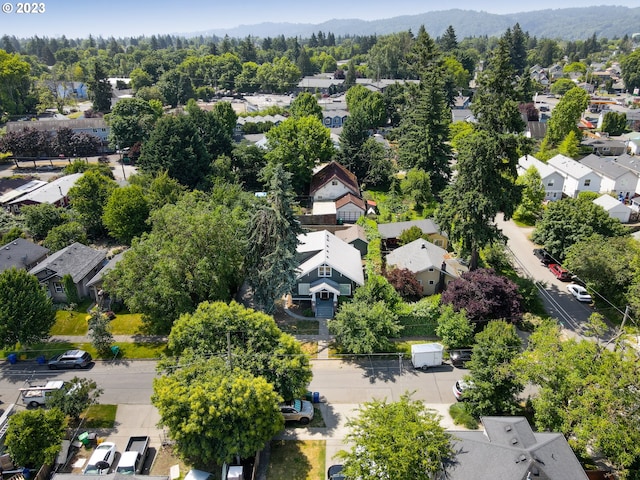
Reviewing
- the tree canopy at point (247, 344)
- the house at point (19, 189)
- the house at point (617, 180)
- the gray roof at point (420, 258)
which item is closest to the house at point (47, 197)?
the house at point (19, 189)

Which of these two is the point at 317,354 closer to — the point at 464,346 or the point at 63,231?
the point at 464,346

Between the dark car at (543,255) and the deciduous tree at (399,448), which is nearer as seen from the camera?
the deciduous tree at (399,448)

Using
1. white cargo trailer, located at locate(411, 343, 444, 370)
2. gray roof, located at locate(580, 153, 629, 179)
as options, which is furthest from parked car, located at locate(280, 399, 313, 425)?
gray roof, located at locate(580, 153, 629, 179)

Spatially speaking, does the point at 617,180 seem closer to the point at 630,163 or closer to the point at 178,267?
the point at 630,163

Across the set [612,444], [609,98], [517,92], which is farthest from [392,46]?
[612,444]

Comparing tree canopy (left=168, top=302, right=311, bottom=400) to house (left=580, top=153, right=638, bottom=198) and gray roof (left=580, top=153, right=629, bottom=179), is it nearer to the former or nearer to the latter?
house (left=580, top=153, right=638, bottom=198)

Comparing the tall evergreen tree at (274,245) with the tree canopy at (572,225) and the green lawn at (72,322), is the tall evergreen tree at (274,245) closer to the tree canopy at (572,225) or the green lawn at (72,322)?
the green lawn at (72,322)
